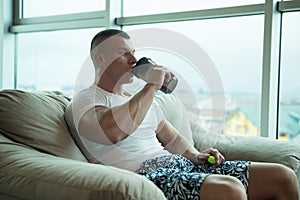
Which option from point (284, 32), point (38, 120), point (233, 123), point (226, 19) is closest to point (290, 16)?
point (284, 32)

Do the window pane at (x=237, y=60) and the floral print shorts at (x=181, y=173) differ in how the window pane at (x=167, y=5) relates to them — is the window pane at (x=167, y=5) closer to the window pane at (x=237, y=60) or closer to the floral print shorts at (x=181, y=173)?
the window pane at (x=237, y=60)

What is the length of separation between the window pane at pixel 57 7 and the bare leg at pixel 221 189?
202 centimetres

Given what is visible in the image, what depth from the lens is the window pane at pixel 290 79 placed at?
256cm

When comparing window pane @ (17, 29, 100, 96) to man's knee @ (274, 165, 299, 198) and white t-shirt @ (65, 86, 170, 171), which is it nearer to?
white t-shirt @ (65, 86, 170, 171)

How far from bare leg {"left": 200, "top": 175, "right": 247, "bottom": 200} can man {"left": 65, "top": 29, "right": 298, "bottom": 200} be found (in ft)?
0.04

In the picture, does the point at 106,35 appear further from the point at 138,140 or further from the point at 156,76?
the point at 138,140

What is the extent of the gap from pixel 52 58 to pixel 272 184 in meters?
2.34

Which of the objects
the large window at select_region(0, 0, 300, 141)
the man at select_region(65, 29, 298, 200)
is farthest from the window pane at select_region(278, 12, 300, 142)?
the man at select_region(65, 29, 298, 200)

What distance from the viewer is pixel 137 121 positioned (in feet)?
5.60

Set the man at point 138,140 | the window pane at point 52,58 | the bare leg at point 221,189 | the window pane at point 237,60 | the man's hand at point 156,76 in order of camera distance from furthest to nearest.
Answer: the window pane at point 52,58
the window pane at point 237,60
the man's hand at point 156,76
the man at point 138,140
the bare leg at point 221,189

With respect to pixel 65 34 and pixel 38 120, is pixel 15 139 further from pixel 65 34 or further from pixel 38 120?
pixel 65 34

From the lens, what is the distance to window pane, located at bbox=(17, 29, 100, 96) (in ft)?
10.9

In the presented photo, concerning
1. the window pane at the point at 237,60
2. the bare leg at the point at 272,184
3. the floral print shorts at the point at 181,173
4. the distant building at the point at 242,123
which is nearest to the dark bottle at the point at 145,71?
the floral print shorts at the point at 181,173

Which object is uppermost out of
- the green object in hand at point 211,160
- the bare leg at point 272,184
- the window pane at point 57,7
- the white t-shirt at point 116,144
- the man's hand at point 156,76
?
the window pane at point 57,7
